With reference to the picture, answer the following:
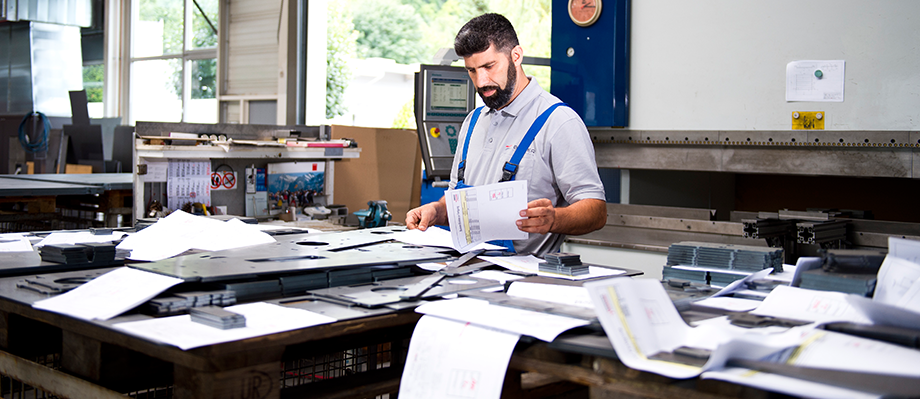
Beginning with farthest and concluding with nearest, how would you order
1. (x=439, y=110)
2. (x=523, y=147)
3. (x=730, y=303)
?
(x=439, y=110)
(x=523, y=147)
(x=730, y=303)

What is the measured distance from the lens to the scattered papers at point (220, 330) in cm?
121

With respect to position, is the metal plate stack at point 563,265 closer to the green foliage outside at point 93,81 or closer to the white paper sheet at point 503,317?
the white paper sheet at point 503,317

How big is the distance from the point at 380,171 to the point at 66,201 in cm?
216

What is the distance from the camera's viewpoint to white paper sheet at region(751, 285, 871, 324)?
4.31 feet

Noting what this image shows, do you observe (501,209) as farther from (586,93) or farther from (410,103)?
(410,103)

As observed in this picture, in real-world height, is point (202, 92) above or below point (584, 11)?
above

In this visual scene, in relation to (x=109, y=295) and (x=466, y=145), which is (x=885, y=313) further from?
(x=466, y=145)

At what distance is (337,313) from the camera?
4.62ft

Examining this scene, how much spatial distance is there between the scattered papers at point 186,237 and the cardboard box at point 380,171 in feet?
7.96

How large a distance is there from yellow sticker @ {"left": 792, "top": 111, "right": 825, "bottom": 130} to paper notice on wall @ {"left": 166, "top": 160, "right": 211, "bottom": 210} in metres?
2.69

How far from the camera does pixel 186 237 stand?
2172 millimetres

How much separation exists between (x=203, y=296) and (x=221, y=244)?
0.73 meters

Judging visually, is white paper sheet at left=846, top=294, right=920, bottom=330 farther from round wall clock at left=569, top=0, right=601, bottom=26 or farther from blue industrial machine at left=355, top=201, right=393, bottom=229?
blue industrial machine at left=355, top=201, right=393, bottom=229

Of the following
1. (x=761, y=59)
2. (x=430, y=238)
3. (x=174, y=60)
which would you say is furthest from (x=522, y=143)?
(x=174, y=60)
